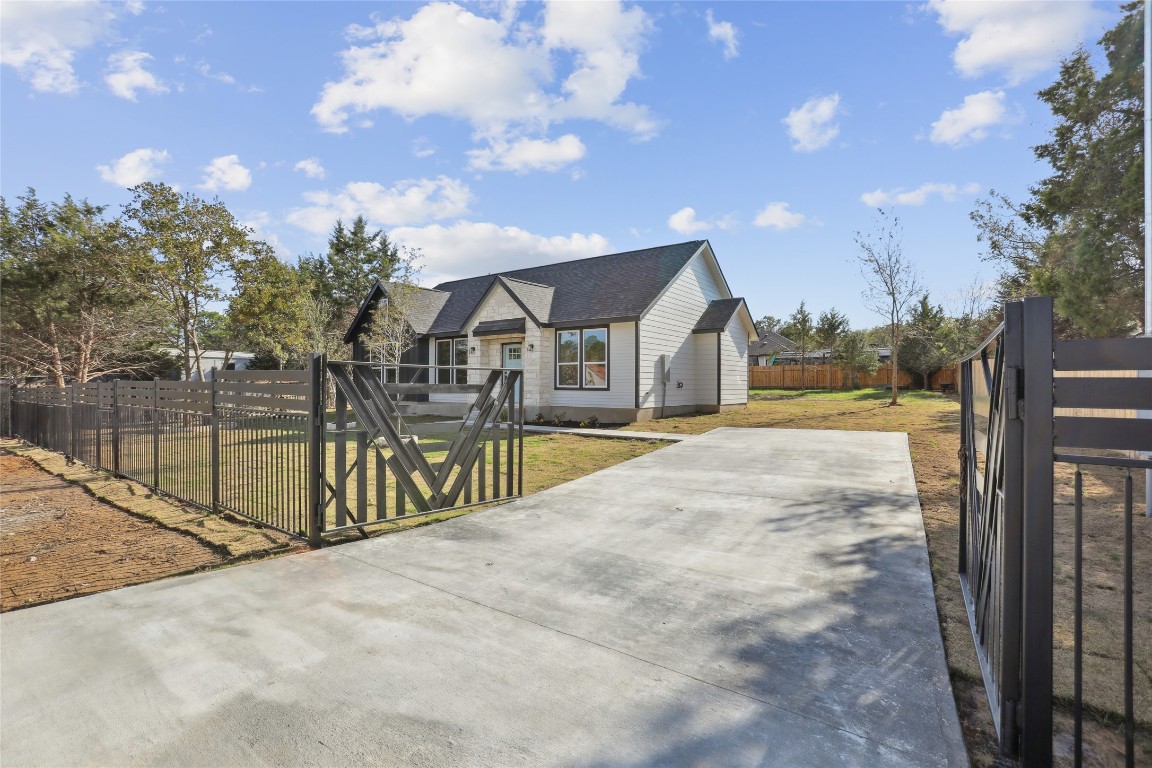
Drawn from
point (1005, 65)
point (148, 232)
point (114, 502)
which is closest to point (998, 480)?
point (114, 502)

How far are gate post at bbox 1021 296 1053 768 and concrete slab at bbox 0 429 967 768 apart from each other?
1.08ft

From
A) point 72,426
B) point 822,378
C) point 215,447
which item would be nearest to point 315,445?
point 215,447

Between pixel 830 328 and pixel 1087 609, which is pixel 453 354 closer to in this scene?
pixel 1087 609

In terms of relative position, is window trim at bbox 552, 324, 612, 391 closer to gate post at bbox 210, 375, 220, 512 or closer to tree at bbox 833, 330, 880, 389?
gate post at bbox 210, 375, 220, 512

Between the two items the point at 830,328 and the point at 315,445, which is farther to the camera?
the point at 830,328

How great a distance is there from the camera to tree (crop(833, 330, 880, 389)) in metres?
30.9

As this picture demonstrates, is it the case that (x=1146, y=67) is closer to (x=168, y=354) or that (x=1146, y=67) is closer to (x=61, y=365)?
(x=61, y=365)

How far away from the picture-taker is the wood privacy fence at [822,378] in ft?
97.8

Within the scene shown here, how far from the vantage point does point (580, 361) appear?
16.3 m

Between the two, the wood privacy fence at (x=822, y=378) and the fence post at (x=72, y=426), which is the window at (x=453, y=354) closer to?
the fence post at (x=72, y=426)

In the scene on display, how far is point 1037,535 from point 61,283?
22384 mm

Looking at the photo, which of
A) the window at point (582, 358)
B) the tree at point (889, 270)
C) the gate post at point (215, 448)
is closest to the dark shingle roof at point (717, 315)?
the window at point (582, 358)

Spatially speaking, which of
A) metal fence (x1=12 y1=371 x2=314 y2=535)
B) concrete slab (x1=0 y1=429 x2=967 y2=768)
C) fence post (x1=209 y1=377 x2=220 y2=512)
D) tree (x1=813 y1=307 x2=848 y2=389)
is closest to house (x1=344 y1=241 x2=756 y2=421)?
metal fence (x1=12 y1=371 x2=314 y2=535)

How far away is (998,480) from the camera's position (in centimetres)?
236
